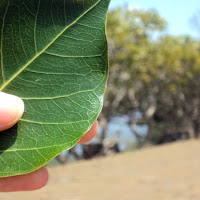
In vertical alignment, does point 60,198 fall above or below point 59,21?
below

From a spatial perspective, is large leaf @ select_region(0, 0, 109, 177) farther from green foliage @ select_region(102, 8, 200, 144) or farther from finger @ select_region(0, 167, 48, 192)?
green foliage @ select_region(102, 8, 200, 144)

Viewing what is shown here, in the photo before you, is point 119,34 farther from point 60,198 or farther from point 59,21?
point 59,21

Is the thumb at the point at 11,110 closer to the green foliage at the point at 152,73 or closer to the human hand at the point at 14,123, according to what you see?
the human hand at the point at 14,123

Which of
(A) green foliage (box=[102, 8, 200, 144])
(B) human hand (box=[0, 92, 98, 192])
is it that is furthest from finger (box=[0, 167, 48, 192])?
(A) green foliage (box=[102, 8, 200, 144])

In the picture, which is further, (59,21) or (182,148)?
(182,148)

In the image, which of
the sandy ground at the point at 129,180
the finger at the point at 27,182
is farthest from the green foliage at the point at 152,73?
the finger at the point at 27,182

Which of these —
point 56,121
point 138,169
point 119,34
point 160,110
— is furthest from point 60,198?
point 160,110
